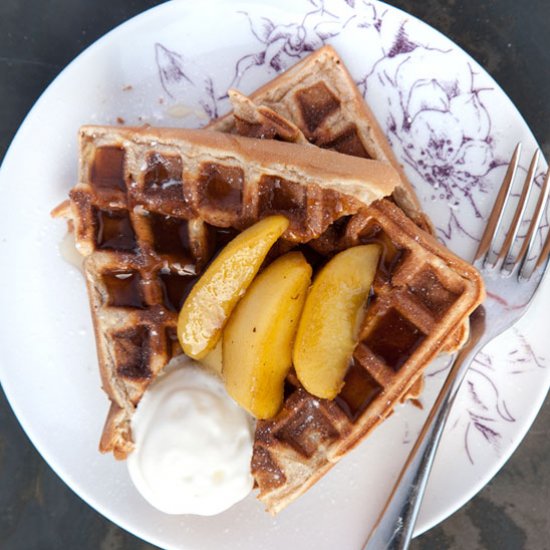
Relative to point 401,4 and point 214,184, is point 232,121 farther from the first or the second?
point 401,4

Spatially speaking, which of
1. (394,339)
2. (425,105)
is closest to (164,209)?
(394,339)

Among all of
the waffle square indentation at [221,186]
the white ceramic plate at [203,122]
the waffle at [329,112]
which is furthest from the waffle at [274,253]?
the white ceramic plate at [203,122]

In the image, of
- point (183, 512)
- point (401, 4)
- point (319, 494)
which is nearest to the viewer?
point (183, 512)

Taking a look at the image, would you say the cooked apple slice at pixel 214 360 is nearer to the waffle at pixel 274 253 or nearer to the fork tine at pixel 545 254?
the waffle at pixel 274 253

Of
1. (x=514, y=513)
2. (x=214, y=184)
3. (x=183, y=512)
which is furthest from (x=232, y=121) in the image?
(x=514, y=513)

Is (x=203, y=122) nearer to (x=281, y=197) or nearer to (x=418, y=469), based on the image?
(x=281, y=197)

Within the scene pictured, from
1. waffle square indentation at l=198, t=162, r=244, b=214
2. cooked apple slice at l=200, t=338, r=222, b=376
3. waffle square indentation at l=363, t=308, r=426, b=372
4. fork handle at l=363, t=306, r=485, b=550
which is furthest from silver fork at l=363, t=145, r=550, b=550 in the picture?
waffle square indentation at l=198, t=162, r=244, b=214

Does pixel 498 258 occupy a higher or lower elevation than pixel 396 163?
lower
